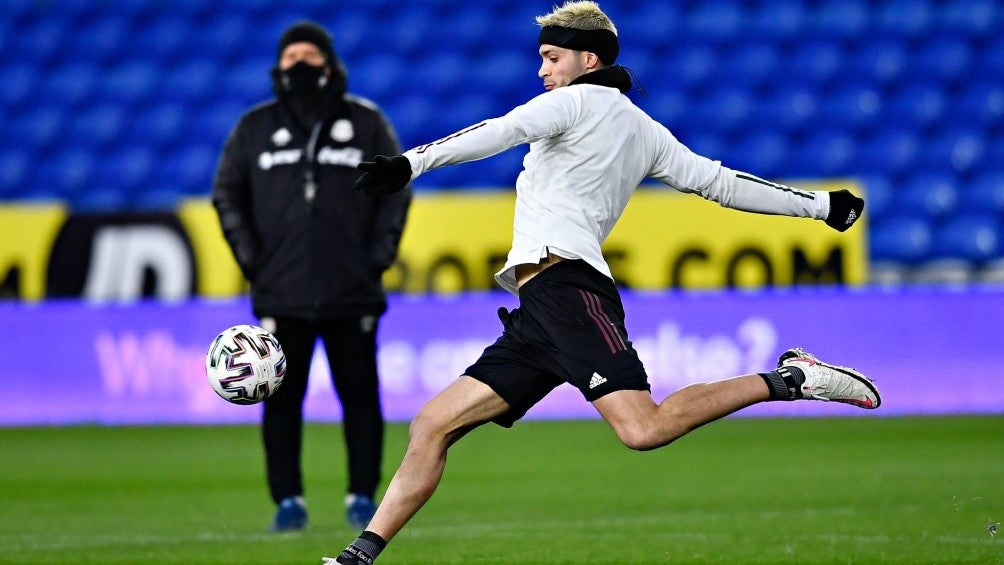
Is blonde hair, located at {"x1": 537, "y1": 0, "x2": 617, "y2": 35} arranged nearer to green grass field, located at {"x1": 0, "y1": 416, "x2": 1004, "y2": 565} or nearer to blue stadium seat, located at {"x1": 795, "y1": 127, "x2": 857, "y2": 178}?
green grass field, located at {"x1": 0, "y1": 416, "x2": 1004, "y2": 565}

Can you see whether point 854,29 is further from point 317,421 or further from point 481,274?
point 317,421

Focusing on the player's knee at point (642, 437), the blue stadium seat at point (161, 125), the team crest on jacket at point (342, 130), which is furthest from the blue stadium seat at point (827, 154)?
the player's knee at point (642, 437)

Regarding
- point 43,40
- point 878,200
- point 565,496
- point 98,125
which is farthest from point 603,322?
point 43,40

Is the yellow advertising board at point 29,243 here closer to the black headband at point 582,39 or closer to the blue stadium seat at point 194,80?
the blue stadium seat at point 194,80

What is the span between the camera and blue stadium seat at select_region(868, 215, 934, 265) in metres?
13.1

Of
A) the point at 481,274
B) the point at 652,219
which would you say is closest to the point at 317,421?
the point at 481,274

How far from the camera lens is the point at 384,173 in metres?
4.30

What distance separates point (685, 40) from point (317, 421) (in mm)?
5551

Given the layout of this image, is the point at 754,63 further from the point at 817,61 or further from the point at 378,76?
the point at 378,76

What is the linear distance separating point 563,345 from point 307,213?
7.44 ft

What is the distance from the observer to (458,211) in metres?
12.1

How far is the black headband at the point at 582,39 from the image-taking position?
4.91m

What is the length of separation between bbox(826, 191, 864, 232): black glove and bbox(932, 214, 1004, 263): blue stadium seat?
27.1ft

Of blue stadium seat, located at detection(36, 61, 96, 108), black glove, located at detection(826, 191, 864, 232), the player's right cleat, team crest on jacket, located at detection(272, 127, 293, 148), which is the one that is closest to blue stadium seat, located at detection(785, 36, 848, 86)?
blue stadium seat, located at detection(36, 61, 96, 108)
